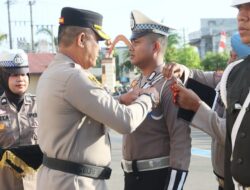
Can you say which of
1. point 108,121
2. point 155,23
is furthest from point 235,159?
point 155,23

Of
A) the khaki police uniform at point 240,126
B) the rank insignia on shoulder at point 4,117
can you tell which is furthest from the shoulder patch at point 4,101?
the khaki police uniform at point 240,126

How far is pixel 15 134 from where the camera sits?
345cm

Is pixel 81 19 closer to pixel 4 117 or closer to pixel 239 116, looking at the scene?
pixel 239 116

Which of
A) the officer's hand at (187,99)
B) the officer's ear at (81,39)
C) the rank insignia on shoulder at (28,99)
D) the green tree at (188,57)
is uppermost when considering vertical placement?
the officer's ear at (81,39)

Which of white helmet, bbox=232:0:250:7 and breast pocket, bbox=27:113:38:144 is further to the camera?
breast pocket, bbox=27:113:38:144

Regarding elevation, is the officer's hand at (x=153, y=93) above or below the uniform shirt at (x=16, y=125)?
above

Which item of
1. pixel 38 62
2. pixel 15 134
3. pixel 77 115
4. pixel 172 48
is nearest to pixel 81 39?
pixel 77 115

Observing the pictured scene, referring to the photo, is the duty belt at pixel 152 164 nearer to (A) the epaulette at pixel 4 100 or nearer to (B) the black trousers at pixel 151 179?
(B) the black trousers at pixel 151 179

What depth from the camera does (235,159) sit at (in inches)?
77.9

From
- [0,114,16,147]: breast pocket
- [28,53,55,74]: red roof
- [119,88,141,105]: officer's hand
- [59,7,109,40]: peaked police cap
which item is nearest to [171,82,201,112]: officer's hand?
[119,88,141,105]: officer's hand

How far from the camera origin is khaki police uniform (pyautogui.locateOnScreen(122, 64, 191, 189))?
2.82 metres

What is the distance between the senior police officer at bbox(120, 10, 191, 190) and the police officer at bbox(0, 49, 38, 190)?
30.1 inches

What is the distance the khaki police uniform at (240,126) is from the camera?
1.93 m

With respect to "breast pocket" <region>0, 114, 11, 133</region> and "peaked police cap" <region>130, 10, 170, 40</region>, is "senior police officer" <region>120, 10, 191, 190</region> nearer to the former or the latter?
"peaked police cap" <region>130, 10, 170, 40</region>
